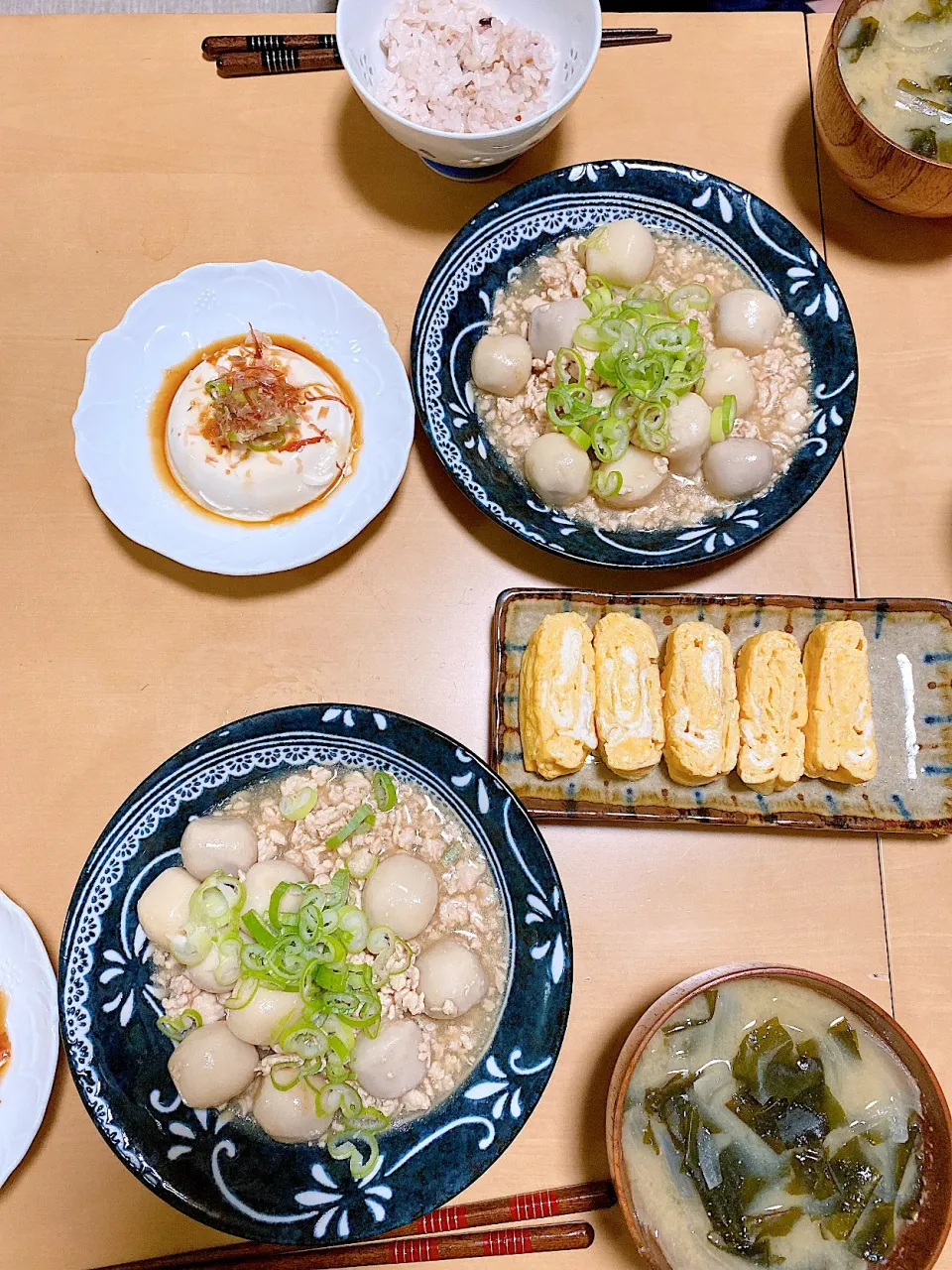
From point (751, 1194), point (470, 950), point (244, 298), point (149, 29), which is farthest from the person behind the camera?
point (149, 29)

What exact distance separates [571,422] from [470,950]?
84cm

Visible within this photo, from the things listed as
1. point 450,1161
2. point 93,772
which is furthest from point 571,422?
point 450,1161

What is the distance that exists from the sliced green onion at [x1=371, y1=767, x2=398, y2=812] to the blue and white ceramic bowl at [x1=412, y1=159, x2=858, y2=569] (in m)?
0.42

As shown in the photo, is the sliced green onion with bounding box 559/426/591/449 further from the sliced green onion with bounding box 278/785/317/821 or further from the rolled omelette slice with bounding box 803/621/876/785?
the sliced green onion with bounding box 278/785/317/821

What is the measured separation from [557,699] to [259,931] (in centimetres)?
55

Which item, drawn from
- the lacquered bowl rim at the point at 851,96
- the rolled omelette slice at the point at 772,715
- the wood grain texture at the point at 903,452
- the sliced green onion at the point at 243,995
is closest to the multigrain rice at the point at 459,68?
the lacquered bowl rim at the point at 851,96

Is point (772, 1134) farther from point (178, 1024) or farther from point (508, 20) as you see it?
point (508, 20)

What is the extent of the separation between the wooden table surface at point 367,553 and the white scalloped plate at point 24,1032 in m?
0.07

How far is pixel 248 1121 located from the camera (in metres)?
1.30

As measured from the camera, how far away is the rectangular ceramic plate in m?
1.43

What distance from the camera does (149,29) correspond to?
170cm

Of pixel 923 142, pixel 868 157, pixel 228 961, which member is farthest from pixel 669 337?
pixel 228 961

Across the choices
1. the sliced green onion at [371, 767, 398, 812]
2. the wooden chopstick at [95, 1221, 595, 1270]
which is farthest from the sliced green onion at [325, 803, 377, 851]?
the wooden chopstick at [95, 1221, 595, 1270]

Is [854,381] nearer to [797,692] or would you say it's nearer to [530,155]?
[797,692]
